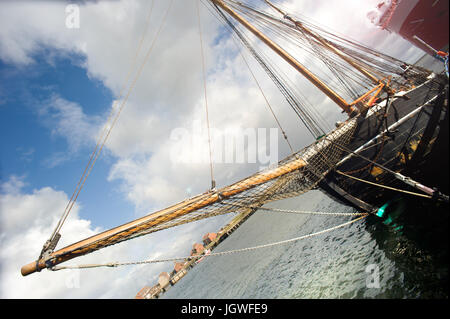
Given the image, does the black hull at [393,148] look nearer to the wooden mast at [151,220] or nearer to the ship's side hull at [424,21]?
the wooden mast at [151,220]

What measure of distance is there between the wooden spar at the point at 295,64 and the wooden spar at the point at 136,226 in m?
7.63

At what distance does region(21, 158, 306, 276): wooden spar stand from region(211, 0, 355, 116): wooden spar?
7629mm

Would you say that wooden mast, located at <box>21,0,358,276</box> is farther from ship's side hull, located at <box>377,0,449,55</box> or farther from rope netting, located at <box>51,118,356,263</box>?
ship's side hull, located at <box>377,0,449,55</box>

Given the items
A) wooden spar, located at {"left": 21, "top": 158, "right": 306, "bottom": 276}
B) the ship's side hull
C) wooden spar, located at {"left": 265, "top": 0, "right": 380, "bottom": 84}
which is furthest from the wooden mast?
the ship's side hull

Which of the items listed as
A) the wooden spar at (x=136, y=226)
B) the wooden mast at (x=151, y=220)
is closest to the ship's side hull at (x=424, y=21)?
the wooden mast at (x=151, y=220)

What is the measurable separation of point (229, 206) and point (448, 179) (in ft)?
24.9

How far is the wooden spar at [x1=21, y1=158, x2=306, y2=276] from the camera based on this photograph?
4070 millimetres

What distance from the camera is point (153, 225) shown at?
5.04 meters

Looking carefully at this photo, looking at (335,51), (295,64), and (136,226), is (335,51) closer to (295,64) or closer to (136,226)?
(295,64)

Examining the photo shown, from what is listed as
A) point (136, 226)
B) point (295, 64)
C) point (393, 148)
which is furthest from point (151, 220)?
point (295, 64)
